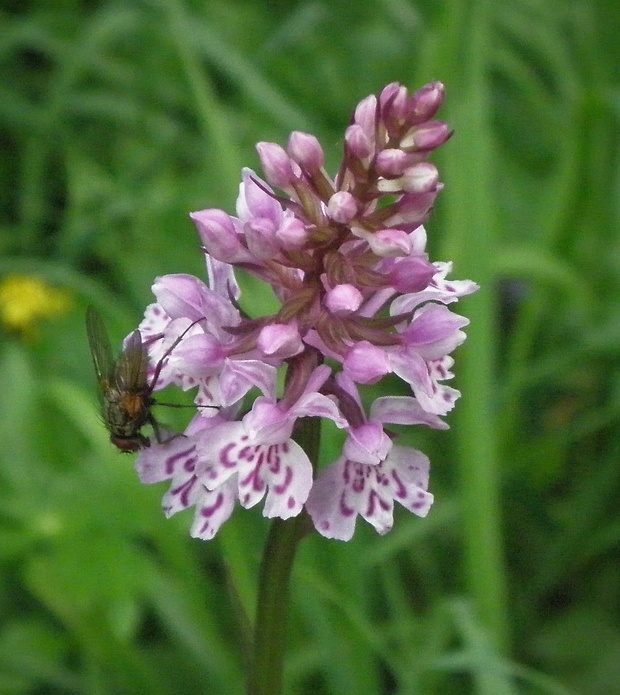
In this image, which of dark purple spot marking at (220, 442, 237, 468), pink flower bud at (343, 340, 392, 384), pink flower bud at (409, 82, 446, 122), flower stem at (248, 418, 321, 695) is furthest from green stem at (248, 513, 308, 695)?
pink flower bud at (409, 82, 446, 122)

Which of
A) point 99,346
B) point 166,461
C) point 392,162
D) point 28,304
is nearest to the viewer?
point 392,162

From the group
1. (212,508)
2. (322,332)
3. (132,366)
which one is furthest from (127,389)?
(322,332)

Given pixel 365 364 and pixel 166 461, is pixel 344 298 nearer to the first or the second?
pixel 365 364

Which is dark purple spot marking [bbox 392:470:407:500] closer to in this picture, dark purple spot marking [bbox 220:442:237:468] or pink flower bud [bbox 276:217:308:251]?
dark purple spot marking [bbox 220:442:237:468]

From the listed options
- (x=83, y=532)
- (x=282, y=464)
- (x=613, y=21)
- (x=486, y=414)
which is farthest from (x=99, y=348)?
(x=613, y=21)

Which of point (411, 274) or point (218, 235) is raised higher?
point (218, 235)

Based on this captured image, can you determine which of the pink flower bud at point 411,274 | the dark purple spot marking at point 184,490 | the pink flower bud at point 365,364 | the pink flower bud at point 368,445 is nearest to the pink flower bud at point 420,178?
the pink flower bud at point 411,274

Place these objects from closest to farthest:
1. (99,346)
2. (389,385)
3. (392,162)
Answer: (392,162), (99,346), (389,385)

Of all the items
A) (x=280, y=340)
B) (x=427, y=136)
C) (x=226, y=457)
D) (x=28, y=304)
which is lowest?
(x=226, y=457)
